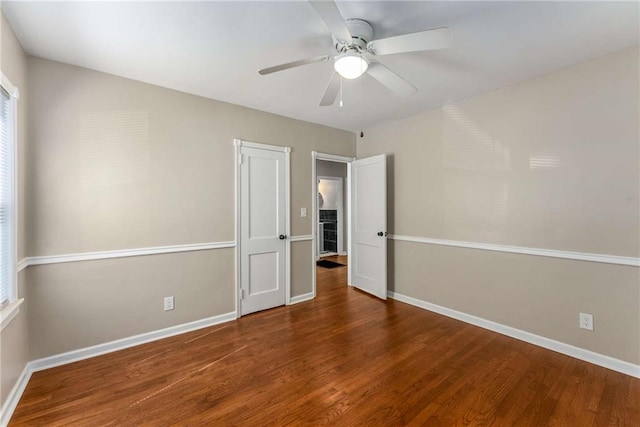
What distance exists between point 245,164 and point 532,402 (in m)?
3.23

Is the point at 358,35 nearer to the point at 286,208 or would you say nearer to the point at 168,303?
the point at 286,208

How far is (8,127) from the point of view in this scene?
6.01ft

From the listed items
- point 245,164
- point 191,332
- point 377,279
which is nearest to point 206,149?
point 245,164

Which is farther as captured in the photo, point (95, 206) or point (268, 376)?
point (95, 206)

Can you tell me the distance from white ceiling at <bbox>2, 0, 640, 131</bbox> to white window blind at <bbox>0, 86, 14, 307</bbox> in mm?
602

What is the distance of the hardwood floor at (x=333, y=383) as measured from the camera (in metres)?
1.76

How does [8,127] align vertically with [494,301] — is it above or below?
above

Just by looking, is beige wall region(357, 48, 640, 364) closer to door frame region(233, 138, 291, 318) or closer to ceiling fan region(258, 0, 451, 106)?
ceiling fan region(258, 0, 451, 106)

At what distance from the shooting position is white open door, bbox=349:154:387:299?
385cm

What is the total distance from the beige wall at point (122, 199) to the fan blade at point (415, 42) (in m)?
2.01

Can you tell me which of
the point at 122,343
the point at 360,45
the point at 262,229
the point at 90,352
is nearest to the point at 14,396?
the point at 90,352

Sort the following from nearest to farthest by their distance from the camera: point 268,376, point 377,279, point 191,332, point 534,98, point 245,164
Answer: point 268,376 < point 534,98 < point 191,332 < point 245,164 < point 377,279

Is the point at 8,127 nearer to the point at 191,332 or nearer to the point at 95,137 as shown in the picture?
the point at 95,137

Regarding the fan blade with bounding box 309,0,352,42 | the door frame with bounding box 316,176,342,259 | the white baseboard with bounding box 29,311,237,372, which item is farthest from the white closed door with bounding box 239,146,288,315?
the door frame with bounding box 316,176,342,259
